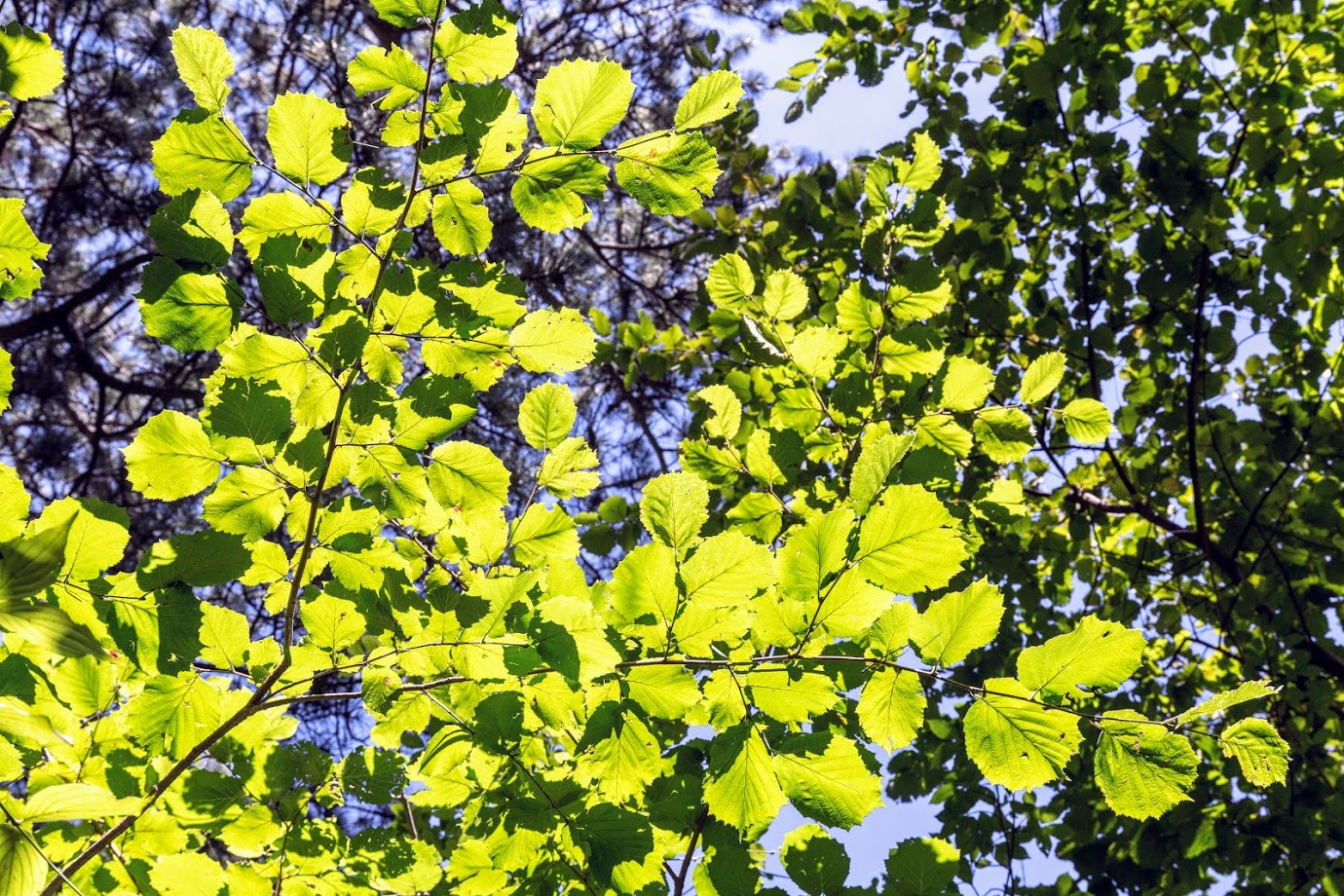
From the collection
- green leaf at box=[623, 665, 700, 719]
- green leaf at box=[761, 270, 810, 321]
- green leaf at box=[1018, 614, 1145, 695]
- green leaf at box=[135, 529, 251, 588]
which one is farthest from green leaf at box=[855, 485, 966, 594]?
green leaf at box=[761, 270, 810, 321]

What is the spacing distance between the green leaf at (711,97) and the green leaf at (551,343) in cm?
30

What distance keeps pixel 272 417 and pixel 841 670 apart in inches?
30.7

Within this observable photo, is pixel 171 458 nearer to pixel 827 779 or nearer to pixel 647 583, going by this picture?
pixel 647 583

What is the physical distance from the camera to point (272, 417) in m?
1.04

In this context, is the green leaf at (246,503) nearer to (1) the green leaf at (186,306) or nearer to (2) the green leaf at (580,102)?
(1) the green leaf at (186,306)

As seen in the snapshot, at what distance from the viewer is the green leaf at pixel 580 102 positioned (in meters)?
1.00

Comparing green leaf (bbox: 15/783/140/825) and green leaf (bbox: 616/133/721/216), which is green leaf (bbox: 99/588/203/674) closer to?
green leaf (bbox: 15/783/140/825)

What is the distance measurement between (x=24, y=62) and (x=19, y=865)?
789mm

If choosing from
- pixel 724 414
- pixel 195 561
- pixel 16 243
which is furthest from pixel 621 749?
pixel 16 243

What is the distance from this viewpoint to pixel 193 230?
998mm

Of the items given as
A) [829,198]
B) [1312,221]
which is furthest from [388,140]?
[1312,221]

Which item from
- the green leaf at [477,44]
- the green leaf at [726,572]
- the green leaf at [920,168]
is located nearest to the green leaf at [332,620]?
the green leaf at [726,572]

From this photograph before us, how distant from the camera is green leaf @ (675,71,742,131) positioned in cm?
101

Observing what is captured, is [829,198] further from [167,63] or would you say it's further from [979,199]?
[167,63]
